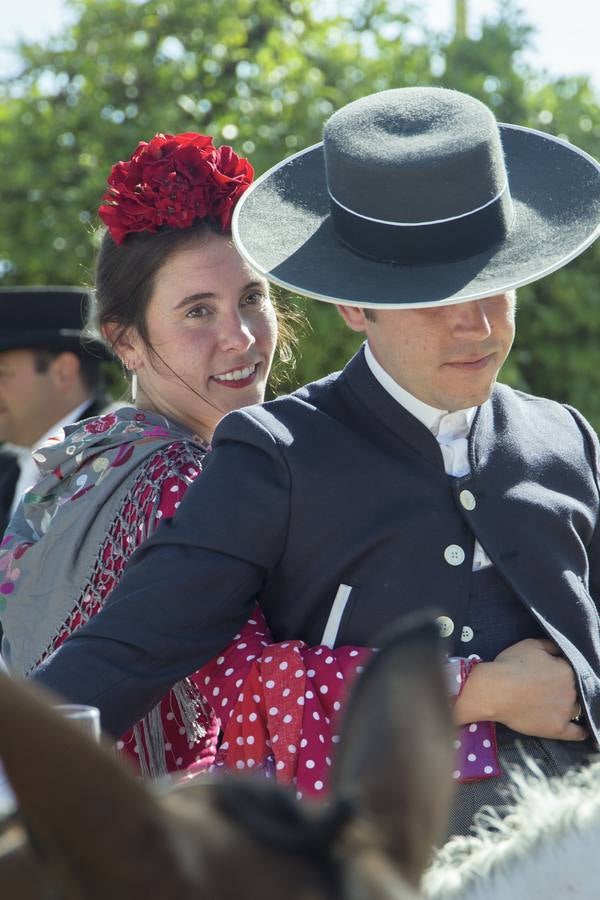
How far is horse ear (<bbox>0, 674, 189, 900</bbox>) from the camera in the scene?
73cm

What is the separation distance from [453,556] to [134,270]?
1.00m

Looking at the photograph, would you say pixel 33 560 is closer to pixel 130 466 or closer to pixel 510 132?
pixel 130 466

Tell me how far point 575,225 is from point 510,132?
13.1 inches

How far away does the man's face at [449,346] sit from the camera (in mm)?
2098

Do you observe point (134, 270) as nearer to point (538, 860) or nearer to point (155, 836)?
point (538, 860)

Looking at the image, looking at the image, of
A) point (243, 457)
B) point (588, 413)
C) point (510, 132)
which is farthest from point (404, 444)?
point (588, 413)

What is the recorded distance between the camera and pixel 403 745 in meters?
0.89

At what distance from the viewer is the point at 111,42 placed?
6762 millimetres

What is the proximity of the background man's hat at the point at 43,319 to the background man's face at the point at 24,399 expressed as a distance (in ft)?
0.21

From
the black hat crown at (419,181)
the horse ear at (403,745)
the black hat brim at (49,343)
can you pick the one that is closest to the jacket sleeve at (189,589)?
the black hat crown at (419,181)

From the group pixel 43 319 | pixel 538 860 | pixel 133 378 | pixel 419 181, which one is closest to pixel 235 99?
pixel 43 319

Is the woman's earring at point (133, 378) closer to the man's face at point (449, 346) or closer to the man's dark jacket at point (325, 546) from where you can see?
the man's dark jacket at point (325, 546)

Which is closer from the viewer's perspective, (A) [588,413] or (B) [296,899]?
(B) [296,899]

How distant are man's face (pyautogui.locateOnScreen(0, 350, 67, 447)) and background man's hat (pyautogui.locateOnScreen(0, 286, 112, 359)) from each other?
0.21 feet
